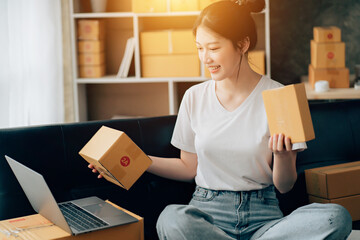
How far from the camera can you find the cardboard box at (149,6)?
3424 millimetres

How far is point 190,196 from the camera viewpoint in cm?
206

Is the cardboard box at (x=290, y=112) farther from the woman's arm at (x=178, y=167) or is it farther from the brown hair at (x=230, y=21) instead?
the woman's arm at (x=178, y=167)

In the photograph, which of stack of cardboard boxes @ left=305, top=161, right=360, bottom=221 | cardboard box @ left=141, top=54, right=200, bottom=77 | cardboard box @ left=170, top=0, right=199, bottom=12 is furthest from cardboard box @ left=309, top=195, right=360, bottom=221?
cardboard box @ left=170, top=0, right=199, bottom=12

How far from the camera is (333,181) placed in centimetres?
197

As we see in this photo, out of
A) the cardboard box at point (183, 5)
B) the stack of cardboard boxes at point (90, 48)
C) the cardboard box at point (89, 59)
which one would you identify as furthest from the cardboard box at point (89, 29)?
the cardboard box at point (183, 5)

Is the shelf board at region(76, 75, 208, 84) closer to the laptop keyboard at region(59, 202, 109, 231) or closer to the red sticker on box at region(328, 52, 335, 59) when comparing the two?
the red sticker on box at region(328, 52, 335, 59)

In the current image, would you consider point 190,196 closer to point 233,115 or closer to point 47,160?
point 233,115

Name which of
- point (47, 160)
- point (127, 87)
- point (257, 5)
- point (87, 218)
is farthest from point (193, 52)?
point (87, 218)

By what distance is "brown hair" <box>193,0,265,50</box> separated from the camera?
1.80 meters

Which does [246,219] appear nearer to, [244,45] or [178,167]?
[178,167]

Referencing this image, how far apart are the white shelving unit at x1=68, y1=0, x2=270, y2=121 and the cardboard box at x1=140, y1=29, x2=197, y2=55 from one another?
71 millimetres

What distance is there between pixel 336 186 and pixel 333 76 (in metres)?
1.29

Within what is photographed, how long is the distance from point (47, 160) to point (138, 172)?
0.35 meters

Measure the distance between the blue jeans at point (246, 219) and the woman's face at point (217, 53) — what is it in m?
0.42
